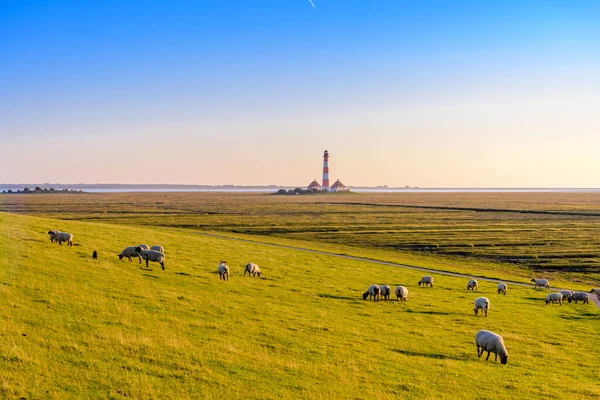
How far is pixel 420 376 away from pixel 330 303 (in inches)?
520

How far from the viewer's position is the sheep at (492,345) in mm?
21953

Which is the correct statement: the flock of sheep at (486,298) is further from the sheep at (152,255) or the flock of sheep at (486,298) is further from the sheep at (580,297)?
the sheep at (152,255)

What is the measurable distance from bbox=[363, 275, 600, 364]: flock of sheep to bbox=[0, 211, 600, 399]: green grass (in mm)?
848

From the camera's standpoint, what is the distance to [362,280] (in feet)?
140

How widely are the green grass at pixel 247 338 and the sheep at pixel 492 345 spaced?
735 millimetres

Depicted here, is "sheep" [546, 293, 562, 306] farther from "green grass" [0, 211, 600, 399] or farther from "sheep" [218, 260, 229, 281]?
"sheep" [218, 260, 229, 281]

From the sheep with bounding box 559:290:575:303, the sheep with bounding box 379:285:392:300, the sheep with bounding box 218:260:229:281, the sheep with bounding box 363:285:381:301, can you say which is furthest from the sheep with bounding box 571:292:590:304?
the sheep with bounding box 218:260:229:281

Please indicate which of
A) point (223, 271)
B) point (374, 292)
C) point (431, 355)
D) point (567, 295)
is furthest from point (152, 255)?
point (567, 295)

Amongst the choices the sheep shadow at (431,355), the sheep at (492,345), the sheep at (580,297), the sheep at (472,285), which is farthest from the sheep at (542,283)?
the sheep shadow at (431,355)

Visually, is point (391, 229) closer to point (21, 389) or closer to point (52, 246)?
point (52, 246)

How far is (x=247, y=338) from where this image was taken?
21.3 meters

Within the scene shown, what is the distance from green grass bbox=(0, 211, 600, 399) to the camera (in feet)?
51.6

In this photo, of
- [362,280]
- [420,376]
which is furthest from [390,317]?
[362,280]

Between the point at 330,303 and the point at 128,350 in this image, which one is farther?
the point at 330,303
